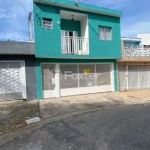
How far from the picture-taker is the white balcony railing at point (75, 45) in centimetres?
1023

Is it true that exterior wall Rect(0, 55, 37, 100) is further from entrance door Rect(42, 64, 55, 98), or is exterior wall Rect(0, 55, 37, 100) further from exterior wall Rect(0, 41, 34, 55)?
entrance door Rect(42, 64, 55, 98)

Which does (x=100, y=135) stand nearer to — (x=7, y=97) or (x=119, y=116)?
(x=119, y=116)

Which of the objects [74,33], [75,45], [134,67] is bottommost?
[134,67]

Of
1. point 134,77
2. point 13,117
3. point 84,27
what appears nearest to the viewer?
point 13,117

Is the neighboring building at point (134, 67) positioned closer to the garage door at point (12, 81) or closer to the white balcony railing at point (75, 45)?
the white balcony railing at point (75, 45)

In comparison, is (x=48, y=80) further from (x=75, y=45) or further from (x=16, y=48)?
(x=75, y=45)

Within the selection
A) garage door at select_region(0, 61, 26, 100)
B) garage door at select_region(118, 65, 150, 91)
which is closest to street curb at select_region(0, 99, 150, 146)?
garage door at select_region(0, 61, 26, 100)

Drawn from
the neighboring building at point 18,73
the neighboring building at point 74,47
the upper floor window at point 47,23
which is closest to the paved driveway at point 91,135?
the neighboring building at point 18,73

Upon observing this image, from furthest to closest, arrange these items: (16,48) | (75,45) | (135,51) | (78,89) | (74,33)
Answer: (135,51) < (74,33) < (78,89) < (75,45) < (16,48)

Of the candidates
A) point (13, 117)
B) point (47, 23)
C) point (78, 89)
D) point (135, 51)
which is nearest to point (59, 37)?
point (47, 23)

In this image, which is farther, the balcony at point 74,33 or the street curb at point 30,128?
the balcony at point 74,33

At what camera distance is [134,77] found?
13.8m

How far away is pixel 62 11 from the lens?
1004 centimetres

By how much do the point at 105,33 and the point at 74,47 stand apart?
2.96 m
